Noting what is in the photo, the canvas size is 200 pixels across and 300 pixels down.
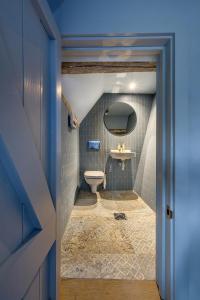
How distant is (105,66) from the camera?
1.94 meters

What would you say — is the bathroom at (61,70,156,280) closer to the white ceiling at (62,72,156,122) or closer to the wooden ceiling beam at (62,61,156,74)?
the white ceiling at (62,72,156,122)

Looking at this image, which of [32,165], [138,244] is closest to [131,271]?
[138,244]

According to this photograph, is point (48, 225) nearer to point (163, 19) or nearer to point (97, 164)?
point (163, 19)

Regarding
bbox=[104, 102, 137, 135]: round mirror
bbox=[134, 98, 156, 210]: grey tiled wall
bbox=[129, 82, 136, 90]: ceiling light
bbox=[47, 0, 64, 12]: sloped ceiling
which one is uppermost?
bbox=[129, 82, 136, 90]: ceiling light

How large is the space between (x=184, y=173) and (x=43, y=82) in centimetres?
98

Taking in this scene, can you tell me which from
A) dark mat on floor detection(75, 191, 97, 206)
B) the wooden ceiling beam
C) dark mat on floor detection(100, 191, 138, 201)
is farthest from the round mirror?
the wooden ceiling beam

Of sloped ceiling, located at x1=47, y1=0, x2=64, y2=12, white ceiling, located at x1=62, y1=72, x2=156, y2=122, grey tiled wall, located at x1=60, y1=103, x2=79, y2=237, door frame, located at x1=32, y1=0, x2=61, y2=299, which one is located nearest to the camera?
door frame, located at x1=32, y1=0, x2=61, y2=299

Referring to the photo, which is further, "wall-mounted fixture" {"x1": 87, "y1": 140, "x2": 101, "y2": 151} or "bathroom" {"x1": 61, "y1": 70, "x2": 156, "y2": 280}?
"wall-mounted fixture" {"x1": 87, "y1": 140, "x2": 101, "y2": 151}

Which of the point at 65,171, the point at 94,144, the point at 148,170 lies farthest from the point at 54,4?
the point at 94,144

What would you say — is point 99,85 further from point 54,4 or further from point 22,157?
point 22,157

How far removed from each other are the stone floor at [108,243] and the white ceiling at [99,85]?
1.82 metres

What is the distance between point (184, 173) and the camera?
1.15 metres

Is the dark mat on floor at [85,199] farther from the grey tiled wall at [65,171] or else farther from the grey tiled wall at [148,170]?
the grey tiled wall at [148,170]

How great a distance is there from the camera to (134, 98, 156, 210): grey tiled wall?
337 cm
